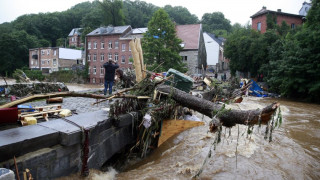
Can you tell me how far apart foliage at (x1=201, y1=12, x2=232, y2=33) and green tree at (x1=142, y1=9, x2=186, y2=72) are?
211ft

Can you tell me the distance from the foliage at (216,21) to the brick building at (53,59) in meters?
53.7

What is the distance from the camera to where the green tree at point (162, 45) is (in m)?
26.1

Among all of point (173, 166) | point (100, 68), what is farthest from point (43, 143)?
point (100, 68)

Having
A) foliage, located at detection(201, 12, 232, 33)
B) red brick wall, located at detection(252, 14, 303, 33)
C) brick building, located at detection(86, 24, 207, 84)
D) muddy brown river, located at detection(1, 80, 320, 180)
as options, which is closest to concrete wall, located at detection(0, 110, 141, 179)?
muddy brown river, located at detection(1, 80, 320, 180)

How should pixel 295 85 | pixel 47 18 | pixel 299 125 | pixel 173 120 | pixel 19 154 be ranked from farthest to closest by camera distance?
pixel 47 18 → pixel 295 85 → pixel 299 125 → pixel 173 120 → pixel 19 154

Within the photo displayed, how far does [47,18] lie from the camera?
79375 mm

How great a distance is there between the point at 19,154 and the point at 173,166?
10.5ft

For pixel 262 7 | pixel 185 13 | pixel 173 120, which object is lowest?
pixel 173 120

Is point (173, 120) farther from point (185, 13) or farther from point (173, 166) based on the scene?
point (185, 13)

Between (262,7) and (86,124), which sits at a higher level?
(262,7)

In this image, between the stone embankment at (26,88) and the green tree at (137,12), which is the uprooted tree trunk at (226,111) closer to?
the stone embankment at (26,88)

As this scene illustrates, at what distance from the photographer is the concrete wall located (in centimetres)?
286

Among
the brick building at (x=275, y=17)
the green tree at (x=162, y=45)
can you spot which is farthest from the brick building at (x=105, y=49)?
the brick building at (x=275, y=17)

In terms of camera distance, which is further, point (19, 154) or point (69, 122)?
point (69, 122)
